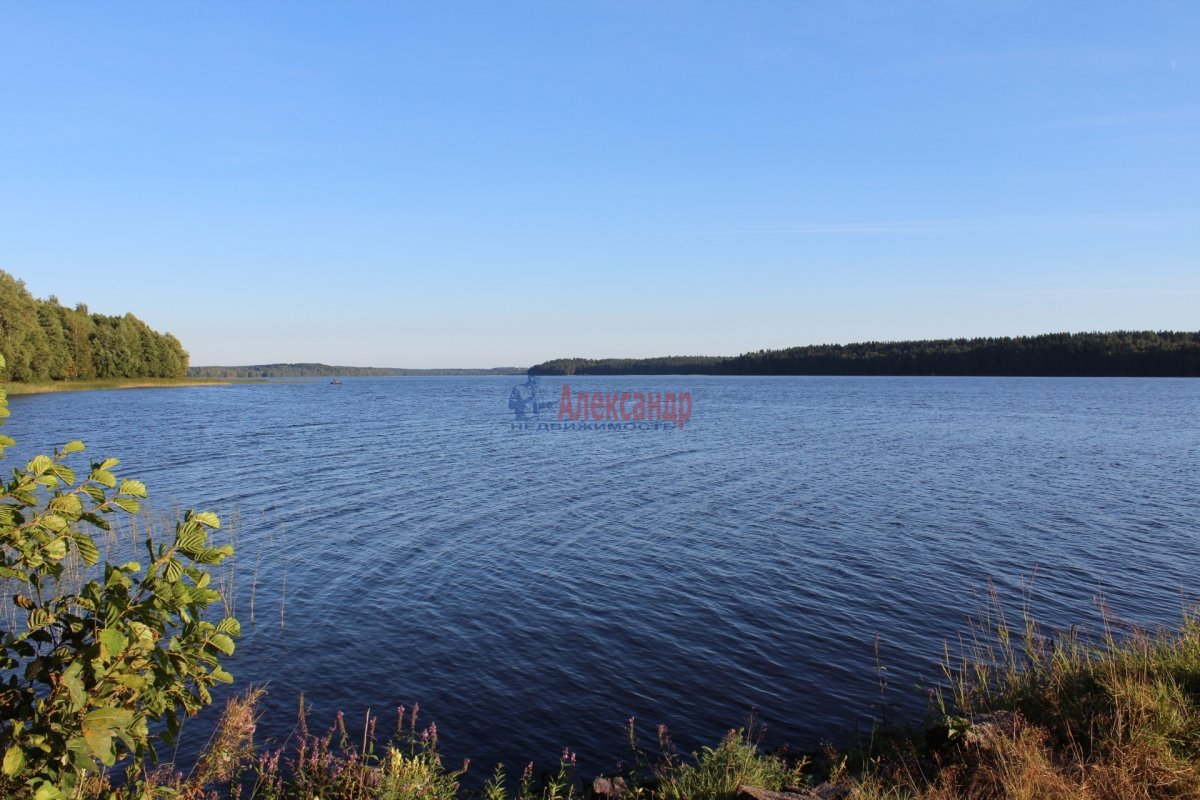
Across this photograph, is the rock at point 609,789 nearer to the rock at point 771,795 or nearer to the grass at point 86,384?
the rock at point 771,795

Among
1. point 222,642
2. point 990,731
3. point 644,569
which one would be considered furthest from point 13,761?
point 644,569

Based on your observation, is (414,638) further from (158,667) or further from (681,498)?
(681,498)

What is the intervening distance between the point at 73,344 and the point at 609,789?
15609cm

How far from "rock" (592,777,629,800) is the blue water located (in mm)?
1530

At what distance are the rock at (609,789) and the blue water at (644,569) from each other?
60.2 inches

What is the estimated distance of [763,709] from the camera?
13.7 meters

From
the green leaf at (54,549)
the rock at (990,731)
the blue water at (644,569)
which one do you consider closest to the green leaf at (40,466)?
the green leaf at (54,549)

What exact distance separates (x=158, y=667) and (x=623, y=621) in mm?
14665

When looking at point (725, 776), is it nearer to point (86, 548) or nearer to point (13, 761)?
point (13, 761)

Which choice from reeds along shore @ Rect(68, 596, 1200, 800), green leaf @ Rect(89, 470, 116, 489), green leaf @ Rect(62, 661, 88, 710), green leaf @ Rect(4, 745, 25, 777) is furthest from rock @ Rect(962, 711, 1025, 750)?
green leaf @ Rect(89, 470, 116, 489)

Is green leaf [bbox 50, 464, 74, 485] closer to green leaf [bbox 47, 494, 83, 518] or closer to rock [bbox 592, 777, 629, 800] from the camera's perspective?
green leaf [bbox 47, 494, 83, 518]

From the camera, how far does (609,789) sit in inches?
394

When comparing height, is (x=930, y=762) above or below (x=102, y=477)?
below

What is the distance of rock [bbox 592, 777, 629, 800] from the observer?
992 cm
